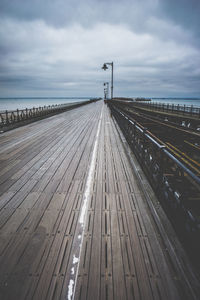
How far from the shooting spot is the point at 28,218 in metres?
3.32

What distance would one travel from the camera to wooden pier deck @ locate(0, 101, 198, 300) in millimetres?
2111

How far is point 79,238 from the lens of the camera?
2.86 m

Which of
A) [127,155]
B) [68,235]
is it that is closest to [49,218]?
[68,235]

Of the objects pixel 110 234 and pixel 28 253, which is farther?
pixel 110 234

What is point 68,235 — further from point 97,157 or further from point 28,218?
point 97,157

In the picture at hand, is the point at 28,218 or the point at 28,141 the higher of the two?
the point at 28,141

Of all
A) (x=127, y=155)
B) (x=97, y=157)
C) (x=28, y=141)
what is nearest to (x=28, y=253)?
(x=97, y=157)

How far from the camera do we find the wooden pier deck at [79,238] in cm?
211

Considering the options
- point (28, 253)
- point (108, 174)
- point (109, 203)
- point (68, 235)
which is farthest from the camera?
point (108, 174)

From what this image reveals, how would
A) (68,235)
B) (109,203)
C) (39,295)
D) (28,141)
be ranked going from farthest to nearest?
1. (28,141)
2. (109,203)
3. (68,235)
4. (39,295)

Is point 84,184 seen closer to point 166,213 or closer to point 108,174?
point 108,174

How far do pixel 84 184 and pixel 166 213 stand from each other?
2.32 meters

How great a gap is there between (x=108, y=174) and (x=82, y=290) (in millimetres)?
3421

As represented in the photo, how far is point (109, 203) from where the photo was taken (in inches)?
151
